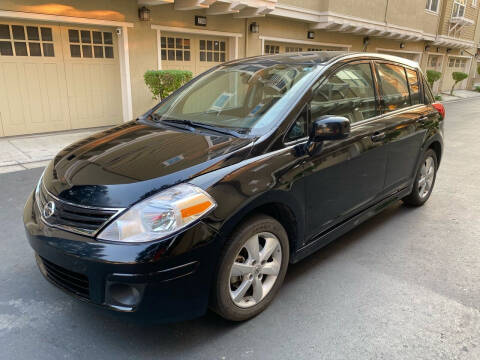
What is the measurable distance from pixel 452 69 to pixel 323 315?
27.6m

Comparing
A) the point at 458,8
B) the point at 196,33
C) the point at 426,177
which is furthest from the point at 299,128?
the point at 458,8

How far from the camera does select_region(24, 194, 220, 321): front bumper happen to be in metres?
1.95

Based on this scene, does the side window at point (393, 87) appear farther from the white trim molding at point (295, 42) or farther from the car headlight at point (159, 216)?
the white trim molding at point (295, 42)

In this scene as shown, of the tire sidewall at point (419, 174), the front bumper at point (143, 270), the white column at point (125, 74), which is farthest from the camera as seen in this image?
the white column at point (125, 74)

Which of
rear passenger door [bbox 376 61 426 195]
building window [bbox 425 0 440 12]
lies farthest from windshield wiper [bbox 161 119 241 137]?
building window [bbox 425 0 440 12]

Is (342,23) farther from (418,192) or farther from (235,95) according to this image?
(235,95)

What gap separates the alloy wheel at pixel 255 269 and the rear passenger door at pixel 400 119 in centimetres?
165

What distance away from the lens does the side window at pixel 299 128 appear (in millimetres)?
2648

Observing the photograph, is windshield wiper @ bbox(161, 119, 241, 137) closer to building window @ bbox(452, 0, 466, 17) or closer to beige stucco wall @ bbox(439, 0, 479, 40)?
beige stucco wall @ bbox(439, 0, 479, 40)

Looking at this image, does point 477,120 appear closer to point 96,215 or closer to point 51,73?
point 51,73

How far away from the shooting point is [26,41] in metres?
7.57

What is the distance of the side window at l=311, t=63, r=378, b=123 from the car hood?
0.74 meters

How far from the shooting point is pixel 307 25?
43.8 feet

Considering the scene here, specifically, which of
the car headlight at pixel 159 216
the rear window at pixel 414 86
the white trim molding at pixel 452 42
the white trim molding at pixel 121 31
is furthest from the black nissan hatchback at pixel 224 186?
the white trim molding at pixel 452 42
